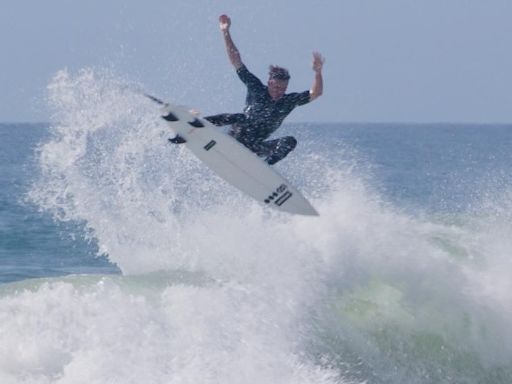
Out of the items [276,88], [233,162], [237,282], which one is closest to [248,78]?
[276,88]

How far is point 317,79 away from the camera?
11.4 m

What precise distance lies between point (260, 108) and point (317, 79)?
0.69 meters

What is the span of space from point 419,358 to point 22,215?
14.2m

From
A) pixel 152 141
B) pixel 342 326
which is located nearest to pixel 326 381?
pixel 342 326

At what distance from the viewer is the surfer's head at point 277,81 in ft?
37.9

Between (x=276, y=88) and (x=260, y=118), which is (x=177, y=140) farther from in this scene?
(x=276, y=88)

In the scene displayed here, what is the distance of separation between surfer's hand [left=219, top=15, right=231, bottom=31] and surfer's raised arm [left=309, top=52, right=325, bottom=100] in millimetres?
1040

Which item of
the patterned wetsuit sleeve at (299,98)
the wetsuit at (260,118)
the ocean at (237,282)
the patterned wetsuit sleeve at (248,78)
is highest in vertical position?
the patterned wetsuit sleeve at (299,98)

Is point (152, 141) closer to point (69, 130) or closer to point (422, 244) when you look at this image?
point (69, 130)

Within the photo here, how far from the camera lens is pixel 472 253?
44.2ft

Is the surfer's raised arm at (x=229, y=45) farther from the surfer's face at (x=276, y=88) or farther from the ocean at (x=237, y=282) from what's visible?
the ocean at (x=237, y=282)

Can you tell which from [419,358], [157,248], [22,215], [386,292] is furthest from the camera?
[22,215]

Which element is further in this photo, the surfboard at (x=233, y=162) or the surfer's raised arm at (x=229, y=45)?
the surfer's raised arm at (x=229, y=45)

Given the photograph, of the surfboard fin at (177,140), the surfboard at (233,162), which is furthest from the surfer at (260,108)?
the surfboard fin at (177,140)
